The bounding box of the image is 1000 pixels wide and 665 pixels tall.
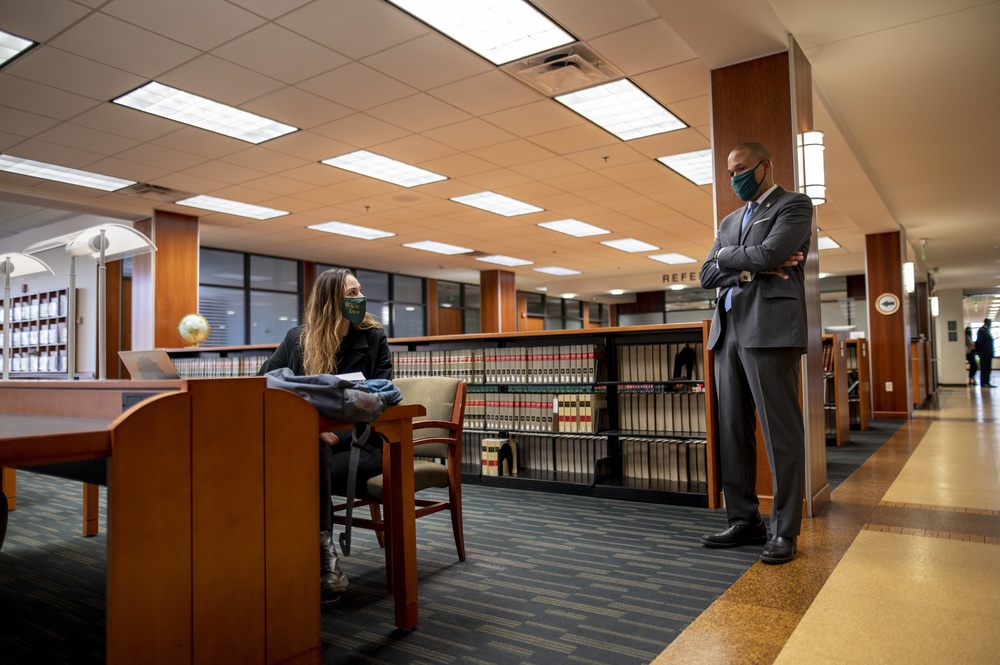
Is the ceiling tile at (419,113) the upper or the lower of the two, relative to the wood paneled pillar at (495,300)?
upper

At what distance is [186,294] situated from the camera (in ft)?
27.2

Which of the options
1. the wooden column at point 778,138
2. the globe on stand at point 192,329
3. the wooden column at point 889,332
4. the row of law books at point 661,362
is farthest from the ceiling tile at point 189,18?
the wooden column at point 889,332

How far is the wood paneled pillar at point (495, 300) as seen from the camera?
14047 mm

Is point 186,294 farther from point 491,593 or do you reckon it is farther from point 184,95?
point 491,593

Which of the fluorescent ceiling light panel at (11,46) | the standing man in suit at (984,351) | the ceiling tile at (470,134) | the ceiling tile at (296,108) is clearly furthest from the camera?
the standing man in suit at (984,351)

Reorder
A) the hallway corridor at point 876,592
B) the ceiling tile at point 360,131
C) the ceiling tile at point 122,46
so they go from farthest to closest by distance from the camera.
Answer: the ceiling tile at point 360,131, the ceiling tile at point 122,46, the hallway corridor at point 876,592

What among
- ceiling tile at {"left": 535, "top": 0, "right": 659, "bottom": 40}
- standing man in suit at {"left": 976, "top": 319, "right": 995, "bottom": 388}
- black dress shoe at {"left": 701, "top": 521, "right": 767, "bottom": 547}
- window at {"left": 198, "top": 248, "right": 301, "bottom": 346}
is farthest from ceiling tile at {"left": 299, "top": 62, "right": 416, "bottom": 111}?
standing man in suit at {"left": 976, "top": 319, "right": 995, "bottom": 388}

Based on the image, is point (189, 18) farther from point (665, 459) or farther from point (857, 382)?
point (857, 382)

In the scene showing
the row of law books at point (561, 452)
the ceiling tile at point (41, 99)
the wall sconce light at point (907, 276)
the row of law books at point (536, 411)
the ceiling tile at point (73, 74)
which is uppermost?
the ceiling tile at point (73, 74)

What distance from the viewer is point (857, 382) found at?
27.0 feet

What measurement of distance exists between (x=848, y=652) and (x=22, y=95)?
5879 millimetres

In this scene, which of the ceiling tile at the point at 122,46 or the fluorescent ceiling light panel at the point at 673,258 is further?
the fluorescent ceiling light panel at the point at 673,258

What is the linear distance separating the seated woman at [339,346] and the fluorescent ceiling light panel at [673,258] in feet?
35.5

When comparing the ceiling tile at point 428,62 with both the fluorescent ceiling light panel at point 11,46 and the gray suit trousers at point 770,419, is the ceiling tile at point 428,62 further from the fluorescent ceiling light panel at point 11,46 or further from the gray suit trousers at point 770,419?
the gray suit trousers at point 770,419
